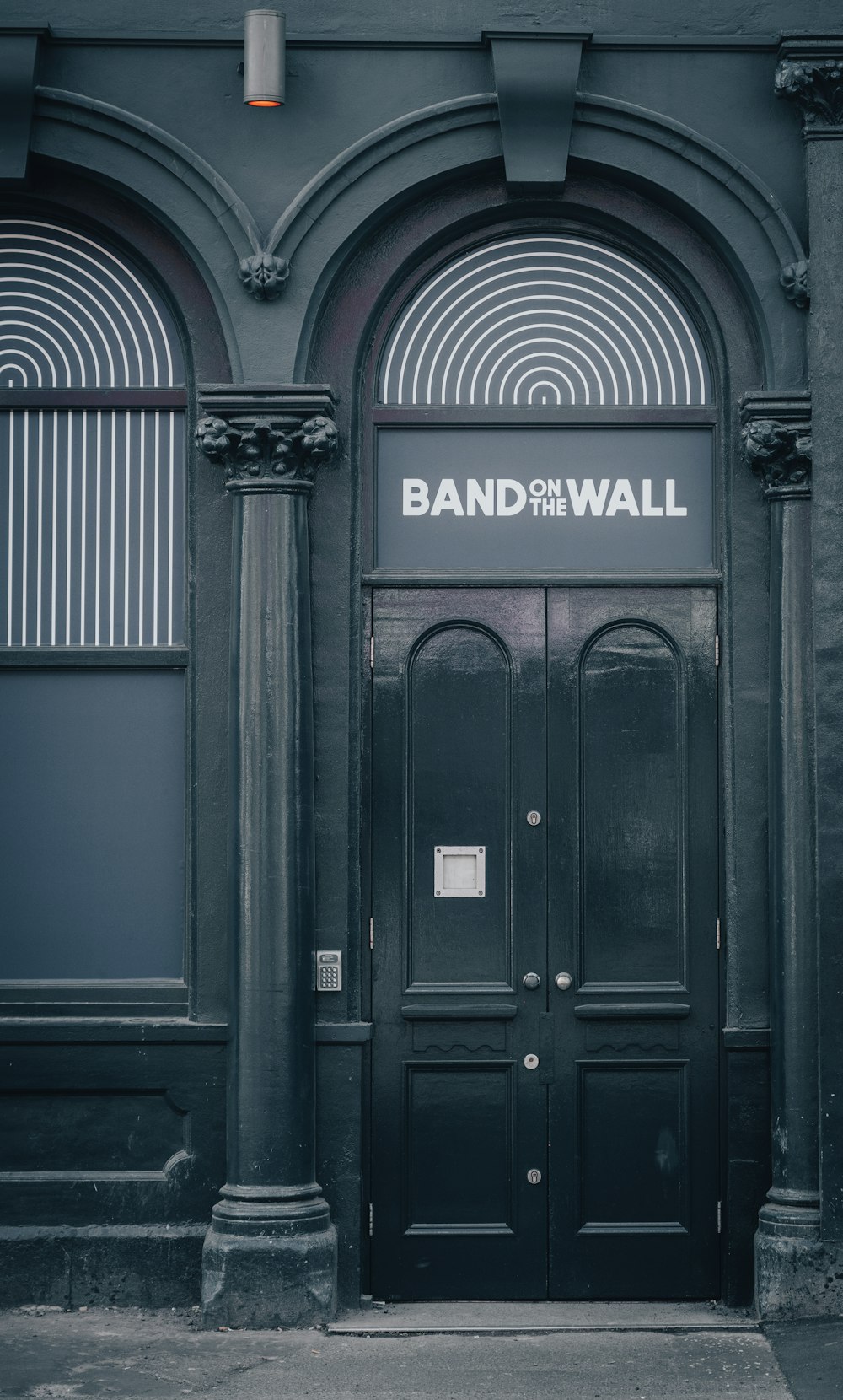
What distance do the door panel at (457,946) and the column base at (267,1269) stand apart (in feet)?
1.50

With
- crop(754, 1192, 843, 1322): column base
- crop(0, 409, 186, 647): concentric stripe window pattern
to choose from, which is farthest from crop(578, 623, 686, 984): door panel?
crop(0, 409, 186, 647): concentric stripe window pattern

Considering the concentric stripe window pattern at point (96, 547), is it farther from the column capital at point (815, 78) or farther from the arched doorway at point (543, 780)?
the column capital at point (815, 78)

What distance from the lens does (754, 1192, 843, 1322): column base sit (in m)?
6.43

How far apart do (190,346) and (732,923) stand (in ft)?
12.0

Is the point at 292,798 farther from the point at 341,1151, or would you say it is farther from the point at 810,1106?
the point at 810,1106

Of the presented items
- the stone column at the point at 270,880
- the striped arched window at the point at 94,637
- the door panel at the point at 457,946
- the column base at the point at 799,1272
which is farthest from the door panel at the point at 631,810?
the striped arched window at the point at 94,637

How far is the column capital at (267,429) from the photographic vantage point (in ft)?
22.0

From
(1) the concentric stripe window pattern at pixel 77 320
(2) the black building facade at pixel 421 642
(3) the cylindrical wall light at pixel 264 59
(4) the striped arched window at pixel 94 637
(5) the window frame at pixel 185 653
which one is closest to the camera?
(3) the cylindrical wall light at pixel 264 59

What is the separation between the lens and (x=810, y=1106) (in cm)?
658

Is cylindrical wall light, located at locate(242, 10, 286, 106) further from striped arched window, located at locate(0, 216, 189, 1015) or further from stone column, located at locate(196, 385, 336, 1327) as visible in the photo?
stone column, located at locate(196, 385, 336, 1327)

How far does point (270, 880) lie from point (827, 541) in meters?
2.89

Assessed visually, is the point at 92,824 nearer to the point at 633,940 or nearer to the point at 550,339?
the point at 633,940

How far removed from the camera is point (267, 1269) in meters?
6.43

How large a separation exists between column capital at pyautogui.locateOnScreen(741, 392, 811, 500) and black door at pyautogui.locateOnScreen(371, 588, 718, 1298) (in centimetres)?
63
